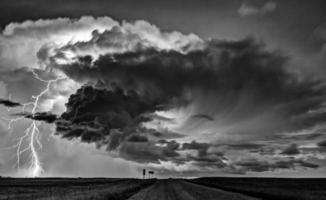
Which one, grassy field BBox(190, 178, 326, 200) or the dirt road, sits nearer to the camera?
the dirt road

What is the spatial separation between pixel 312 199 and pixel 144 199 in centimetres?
1577

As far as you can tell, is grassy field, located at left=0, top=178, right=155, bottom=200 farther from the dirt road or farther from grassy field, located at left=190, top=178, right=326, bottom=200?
grassy field, located at left=190, top=178, right=326, bottom=200

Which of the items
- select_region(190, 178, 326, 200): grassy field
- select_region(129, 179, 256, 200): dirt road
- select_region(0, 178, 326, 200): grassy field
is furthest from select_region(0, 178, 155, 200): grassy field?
select_region(190, 178, 326, 200): grassy field

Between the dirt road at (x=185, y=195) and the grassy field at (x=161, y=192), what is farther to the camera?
the grassy field at (x=161, y=192)

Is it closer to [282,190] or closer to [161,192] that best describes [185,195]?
[161,192]

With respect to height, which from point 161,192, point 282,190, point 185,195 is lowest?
point 185,195

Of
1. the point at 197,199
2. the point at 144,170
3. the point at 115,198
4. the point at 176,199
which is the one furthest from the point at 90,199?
the point at 144,170

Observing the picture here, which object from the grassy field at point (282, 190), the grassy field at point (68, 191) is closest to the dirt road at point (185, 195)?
the grassy field at point (68, 191)

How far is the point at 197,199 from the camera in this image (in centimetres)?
2866

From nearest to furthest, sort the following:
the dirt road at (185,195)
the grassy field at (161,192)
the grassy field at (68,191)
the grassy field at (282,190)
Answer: the dirt road at (185,195) → the grassy field at (161,192) → the grassy field at (68,191) → the grassy field at (282,190)

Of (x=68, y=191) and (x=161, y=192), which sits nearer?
(x=161, y=192)

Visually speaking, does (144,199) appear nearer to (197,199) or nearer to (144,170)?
(197,199)

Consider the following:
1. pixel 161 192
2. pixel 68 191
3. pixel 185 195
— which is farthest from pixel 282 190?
pixel 68 191

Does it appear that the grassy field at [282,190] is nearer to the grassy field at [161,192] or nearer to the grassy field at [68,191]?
the grassy field at [161,192]
